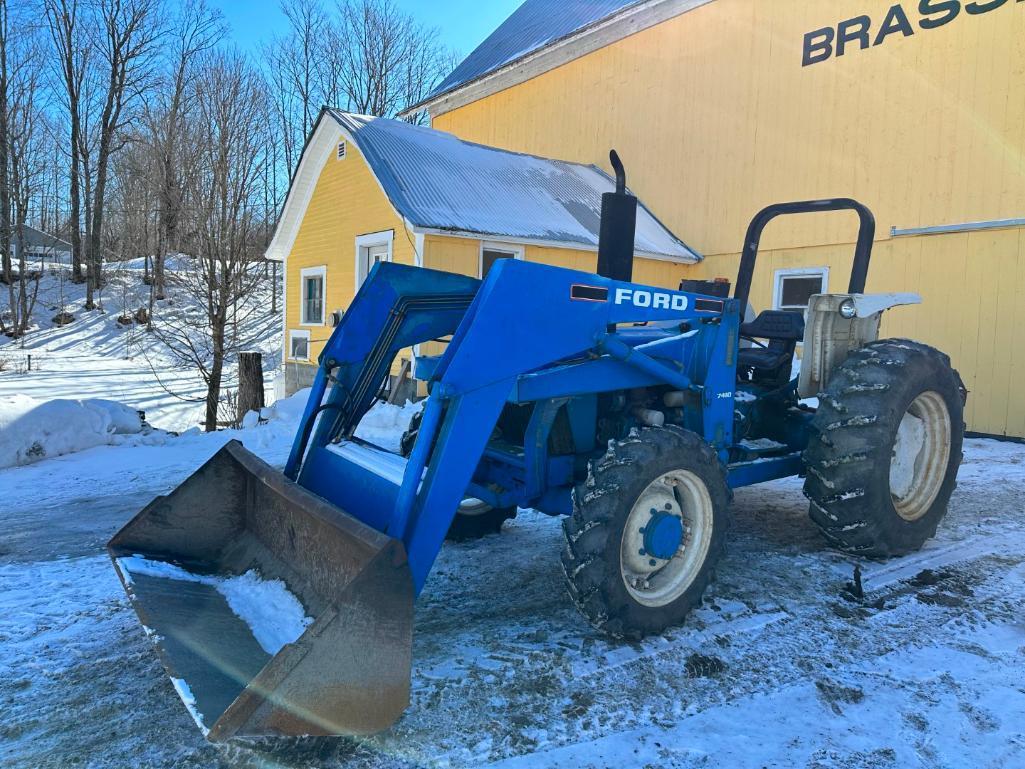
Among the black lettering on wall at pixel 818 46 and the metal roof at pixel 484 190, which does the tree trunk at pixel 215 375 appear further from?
the black lettering on wall at pixel 818 46

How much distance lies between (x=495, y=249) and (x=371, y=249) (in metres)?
2.69

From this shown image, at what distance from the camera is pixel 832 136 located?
11.4 m

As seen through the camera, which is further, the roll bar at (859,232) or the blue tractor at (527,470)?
the roll bar at (859,232)

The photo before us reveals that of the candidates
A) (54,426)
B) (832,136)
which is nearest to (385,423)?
(54,426)

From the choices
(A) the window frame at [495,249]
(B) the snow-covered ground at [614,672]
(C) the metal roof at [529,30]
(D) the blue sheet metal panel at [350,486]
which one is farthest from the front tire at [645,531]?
(C) the metal roof at [529,30]

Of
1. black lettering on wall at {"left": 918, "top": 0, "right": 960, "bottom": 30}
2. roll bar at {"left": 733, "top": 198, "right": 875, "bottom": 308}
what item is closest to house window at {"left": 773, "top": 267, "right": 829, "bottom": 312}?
black lettering on wall at {"left": 918, "top": 0, "right": 960, "bottom": 30}

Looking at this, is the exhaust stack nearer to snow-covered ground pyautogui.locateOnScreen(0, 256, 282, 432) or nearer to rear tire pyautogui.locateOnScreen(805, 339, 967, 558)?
rear tire pyautogui.locateOnScreen(805, 339, 967, 558)

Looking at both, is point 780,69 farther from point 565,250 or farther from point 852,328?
point 852,328

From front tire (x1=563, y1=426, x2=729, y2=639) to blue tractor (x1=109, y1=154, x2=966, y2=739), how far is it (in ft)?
0.03

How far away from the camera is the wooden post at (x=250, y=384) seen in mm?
12000

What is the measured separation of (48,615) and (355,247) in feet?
35.0

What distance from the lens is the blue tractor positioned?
96.7 inches

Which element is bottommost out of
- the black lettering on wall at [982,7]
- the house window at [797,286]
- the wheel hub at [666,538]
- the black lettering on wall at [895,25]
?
Answer: the wheel hub at [666,538]

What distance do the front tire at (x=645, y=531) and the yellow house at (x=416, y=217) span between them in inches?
319
